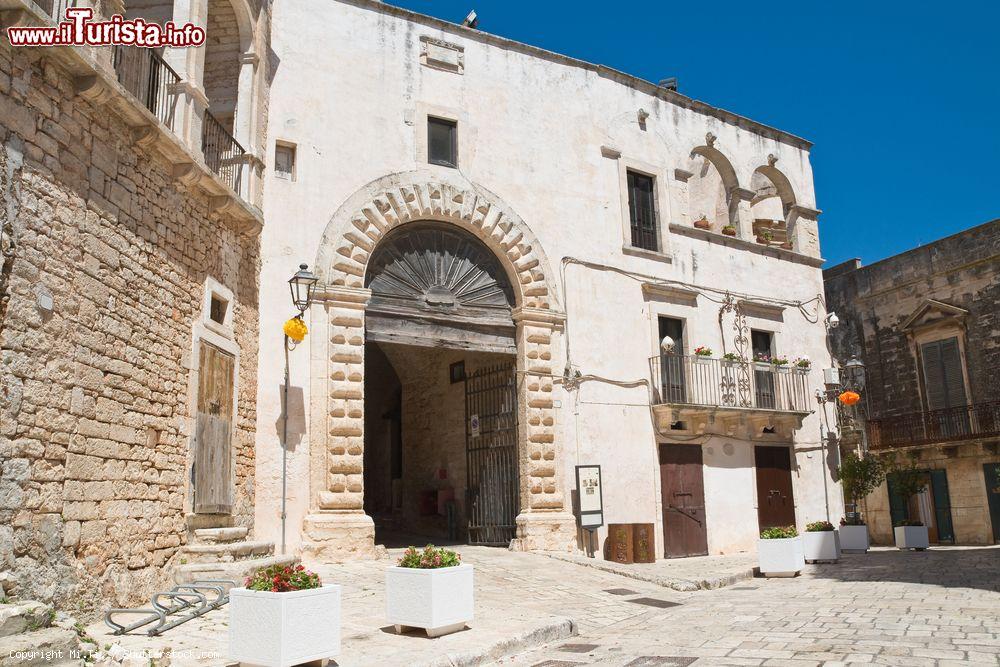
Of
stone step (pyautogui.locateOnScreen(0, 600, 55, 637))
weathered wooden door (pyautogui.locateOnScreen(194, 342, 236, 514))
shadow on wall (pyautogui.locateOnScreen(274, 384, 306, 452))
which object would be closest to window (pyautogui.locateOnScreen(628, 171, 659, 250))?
shadow on wall (pyautogui.locateOnScreen(274, 384, 306, 452))

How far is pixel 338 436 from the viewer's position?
12812 millimetres

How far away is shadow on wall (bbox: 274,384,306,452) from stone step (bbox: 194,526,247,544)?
6.00ft

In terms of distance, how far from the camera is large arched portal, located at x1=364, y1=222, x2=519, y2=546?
14352mm

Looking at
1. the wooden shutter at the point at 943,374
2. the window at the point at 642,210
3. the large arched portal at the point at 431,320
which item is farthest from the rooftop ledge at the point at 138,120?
the wooden shutter at the point at 943,374

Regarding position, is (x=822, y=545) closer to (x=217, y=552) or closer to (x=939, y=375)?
(x=217, y=552)

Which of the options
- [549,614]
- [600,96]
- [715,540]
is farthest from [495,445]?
[600,96]

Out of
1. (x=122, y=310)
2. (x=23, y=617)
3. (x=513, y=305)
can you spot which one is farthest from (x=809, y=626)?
(x=513, y=305)

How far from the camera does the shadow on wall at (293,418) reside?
12492mm

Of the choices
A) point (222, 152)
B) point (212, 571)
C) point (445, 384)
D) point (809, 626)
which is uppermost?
point (222, 152)

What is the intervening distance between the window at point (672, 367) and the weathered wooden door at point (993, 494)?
1039 cm

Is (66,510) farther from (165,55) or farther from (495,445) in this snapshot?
(495,445)

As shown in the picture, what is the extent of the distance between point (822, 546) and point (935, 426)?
1096 centimetres

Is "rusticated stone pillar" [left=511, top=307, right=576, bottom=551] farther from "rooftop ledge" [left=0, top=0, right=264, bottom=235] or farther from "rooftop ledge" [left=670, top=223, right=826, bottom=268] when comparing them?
"rooftop ledge" [left=0, top=0, right=264, bottom=235]

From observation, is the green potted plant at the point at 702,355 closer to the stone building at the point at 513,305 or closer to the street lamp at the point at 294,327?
the stone building at the point at 513,305
